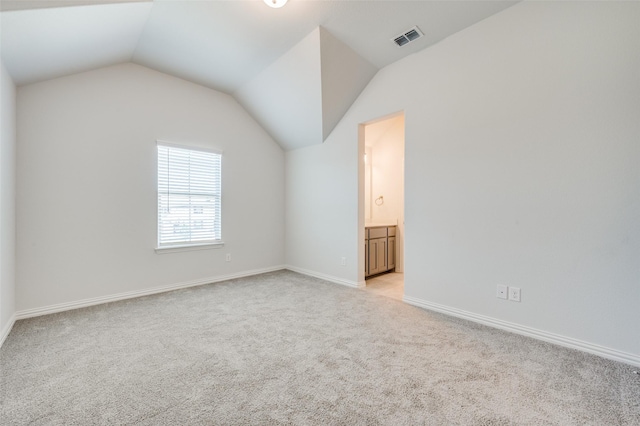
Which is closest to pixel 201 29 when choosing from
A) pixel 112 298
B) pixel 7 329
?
pixel 112 298

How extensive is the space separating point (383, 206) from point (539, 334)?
325 centimetres

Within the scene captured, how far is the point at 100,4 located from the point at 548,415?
3903mm

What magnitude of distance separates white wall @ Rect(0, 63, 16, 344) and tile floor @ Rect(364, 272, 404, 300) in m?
3.65

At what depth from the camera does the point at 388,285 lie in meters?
3.99

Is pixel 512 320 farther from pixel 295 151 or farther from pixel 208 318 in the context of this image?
pixel 295 151

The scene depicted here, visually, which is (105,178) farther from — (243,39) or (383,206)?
(383,206)

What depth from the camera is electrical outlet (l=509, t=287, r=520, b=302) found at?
2447mm

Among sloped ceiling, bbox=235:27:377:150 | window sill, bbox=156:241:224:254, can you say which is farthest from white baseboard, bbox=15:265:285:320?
sloped ceiling, bbox=235:27:377:150

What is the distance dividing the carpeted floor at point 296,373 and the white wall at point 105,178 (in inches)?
21.3

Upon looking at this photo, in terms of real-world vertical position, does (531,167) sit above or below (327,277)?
above

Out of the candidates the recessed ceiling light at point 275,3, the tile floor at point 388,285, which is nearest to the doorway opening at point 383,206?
the tile floor at point 388,285

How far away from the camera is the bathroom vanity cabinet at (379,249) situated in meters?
4.26

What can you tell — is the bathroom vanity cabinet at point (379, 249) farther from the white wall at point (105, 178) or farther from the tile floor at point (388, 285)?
the white wall at point (105, 178)

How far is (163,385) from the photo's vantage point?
5.62 ft
